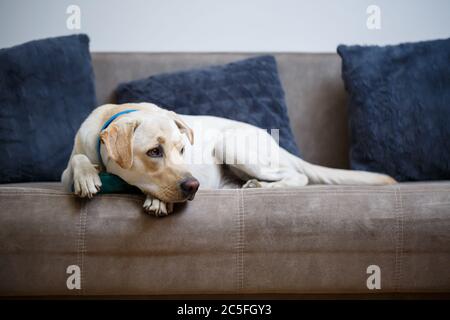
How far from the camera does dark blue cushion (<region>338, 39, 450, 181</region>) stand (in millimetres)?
2277

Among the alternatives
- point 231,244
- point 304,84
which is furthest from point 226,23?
point 231,244

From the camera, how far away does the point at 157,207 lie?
1481 mm

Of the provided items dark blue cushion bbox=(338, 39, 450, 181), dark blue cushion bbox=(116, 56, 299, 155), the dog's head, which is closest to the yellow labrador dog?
the dog's head

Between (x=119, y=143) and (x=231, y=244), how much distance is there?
52 cm

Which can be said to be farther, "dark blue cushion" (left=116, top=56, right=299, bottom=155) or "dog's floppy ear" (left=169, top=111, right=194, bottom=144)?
"dark blue cushion" (left=116, top=56, right=299, bottom=155)

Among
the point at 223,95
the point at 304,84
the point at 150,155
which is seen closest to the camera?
the point at 150,155

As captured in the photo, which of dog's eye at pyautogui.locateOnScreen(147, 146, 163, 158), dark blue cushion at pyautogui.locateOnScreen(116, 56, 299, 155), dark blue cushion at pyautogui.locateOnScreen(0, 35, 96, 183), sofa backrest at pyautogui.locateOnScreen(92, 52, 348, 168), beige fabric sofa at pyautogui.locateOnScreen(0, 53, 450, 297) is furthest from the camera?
sofa backrest at pyautogui.locateOnScreen(92, 52, 348, 168)

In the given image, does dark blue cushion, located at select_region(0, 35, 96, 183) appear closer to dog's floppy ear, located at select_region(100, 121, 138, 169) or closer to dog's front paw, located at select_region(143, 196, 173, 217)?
dog's floppy ear, located at select_region(100, 121, 138, 169)

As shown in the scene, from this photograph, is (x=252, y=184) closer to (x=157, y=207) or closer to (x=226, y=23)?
(x=157, y=207)

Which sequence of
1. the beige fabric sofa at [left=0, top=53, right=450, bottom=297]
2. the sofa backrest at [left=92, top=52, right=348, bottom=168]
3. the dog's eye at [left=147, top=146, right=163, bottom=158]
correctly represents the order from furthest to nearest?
1. the sofa backrest at [left=92, top=52, right=348, bottom=168]
2. the dog's eye at [left=147, top=146, right=163, bottom=158]
3. the beige fabric sofa at [left=0, top=53, right=450, bottom=297]

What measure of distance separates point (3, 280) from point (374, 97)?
76.1 inches

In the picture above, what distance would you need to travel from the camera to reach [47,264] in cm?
148

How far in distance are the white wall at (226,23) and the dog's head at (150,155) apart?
1.36 meters
